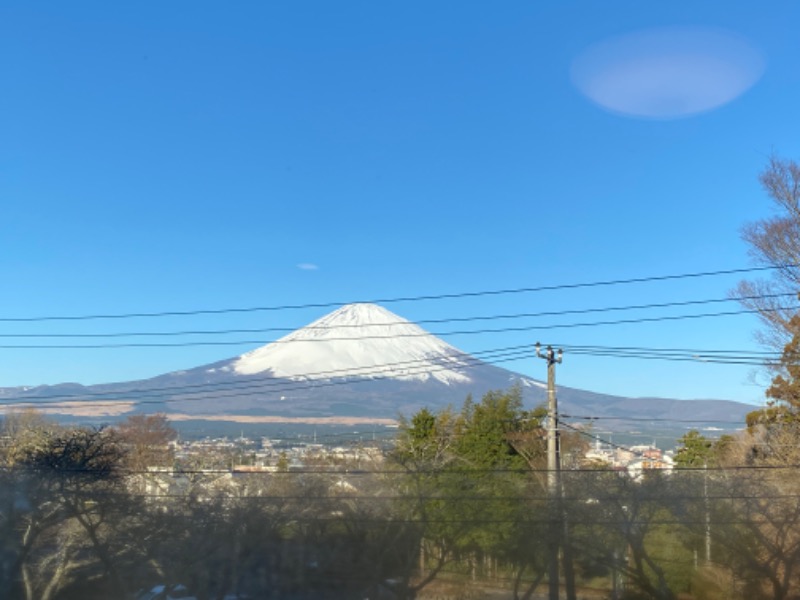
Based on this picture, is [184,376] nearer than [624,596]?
No

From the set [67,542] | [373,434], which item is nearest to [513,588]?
[67,542]

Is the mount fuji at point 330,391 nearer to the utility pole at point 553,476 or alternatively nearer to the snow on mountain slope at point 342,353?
the snow on mountain slope at point 342,353

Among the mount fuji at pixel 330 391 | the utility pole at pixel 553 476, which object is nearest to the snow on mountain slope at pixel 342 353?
the mount fuji at pixel 330 391

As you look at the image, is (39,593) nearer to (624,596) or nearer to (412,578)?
(412,578)

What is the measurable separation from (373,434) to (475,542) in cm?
738

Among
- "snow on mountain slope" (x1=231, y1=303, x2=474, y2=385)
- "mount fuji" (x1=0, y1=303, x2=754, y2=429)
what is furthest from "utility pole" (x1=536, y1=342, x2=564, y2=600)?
"snow on mountain slope" (x1=231, y1=303, x2=474, y2=385)

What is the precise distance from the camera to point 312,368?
64.5m

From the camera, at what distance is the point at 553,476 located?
9.48 metres

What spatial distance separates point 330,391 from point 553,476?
45.0m

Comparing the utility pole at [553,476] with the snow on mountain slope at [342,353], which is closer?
the utility pole at [553,476]

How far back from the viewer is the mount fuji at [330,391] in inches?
1390

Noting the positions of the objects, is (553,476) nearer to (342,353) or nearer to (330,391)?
(330,391)

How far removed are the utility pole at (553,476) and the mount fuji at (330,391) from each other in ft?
62.6

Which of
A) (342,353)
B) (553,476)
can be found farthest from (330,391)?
(553,476)
